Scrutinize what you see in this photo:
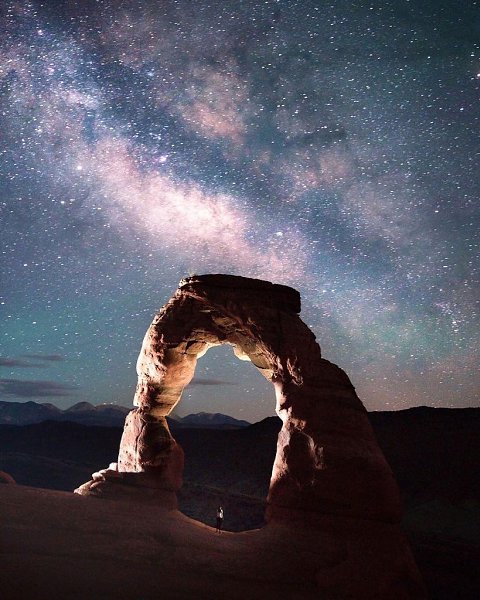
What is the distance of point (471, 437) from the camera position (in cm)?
3684

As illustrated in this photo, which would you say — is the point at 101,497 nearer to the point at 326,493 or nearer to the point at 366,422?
the point at 326,493

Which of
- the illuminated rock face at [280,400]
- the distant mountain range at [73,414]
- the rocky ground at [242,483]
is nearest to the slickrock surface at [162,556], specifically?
the rocky ground at [242,483]

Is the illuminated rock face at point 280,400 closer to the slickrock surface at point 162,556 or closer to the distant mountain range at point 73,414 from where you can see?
the slickrock surface at point 162,556

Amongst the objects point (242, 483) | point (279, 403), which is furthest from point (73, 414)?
point (279, 403)

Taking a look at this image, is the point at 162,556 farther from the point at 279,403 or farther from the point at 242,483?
the point at 242,483

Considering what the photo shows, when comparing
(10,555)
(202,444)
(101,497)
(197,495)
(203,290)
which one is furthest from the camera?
(202,444)

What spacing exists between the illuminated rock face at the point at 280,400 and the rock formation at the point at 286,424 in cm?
3

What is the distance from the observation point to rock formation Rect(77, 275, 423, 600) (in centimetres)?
1055

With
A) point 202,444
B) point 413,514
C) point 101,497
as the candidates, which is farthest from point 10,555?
point 202,444

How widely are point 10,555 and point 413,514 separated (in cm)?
2706

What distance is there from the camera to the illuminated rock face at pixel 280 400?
1082 centimetres

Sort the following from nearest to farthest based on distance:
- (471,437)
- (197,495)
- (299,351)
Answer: (299,351) < (197,495) < (471,437)

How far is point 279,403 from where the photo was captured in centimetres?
1271

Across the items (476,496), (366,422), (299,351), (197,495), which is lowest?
(197,495)
